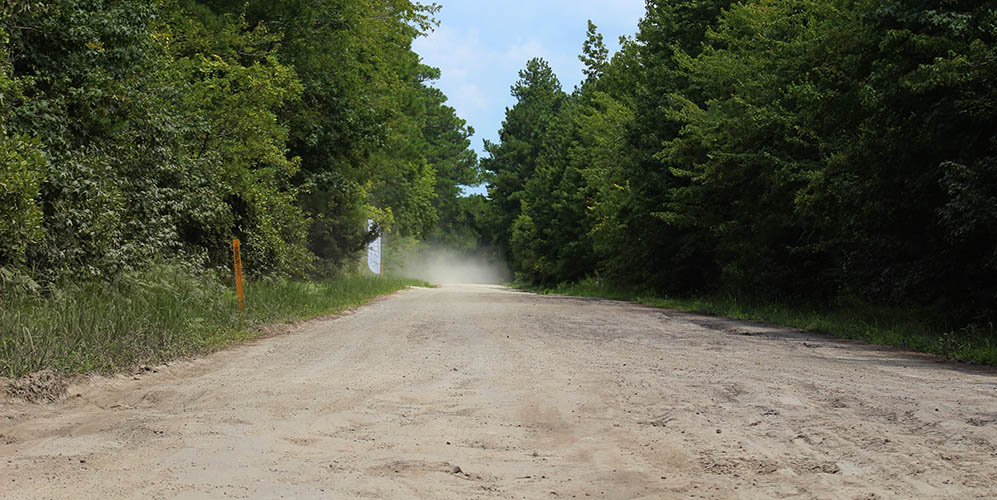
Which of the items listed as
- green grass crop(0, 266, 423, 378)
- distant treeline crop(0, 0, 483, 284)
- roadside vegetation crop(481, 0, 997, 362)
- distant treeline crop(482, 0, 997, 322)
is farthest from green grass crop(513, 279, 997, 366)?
distant treeline crop(0, 0, 483, 284)

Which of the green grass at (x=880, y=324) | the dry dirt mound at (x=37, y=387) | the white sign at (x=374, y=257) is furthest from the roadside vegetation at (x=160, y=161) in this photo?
the white sign at (x=374, y=257)

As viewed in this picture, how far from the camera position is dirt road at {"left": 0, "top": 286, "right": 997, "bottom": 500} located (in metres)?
4.53

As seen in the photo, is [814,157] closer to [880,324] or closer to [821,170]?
[821,170]

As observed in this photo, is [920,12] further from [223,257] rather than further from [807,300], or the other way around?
[223,257]

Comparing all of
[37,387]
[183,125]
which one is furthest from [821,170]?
[37,387]

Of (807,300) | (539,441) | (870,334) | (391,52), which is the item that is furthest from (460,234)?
(539,441)

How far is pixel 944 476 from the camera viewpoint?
4539mm

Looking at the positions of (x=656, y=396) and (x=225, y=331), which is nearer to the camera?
(x=656, y=396)

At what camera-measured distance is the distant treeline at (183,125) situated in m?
11.3

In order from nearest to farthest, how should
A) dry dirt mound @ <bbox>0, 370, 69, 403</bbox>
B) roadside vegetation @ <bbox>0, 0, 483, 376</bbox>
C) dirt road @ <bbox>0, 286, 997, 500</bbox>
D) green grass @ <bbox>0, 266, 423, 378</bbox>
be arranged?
→ dirt road @ <bbox>0, 286, 997, 500</bbox>
dry dirt mound @ <bbox>0, 370, 69, 403</bbox>
green grass @ <bbox>0, 266, 423, 378</bbox>
roadside vegetation @ <bbox>0, 0, 483, 376</bbox>

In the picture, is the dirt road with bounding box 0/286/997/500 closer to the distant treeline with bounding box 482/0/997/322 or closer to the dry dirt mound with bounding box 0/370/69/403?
the dry dirt mound with bounding box 0/370/69/403

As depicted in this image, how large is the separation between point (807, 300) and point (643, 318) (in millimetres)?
5064

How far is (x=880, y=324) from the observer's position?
1517 cm

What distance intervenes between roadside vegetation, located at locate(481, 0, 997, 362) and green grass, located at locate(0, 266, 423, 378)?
34.2ft
